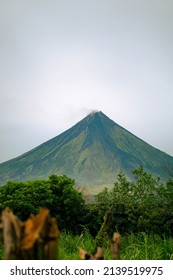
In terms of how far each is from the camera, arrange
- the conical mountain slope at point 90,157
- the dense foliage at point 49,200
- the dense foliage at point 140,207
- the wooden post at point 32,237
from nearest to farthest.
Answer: the wooden post at point 32,237
the dense foliage at point 140,207
the dense foliage at point 49,200
the conical mountain slope at point 90,157

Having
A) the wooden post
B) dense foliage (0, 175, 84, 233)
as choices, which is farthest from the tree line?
the wooden post

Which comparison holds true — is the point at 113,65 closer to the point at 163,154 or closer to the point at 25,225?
the point at 163,154

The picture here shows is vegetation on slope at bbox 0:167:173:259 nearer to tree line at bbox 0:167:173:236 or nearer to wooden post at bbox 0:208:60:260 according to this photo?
tree line at bbox 0:167:173:236

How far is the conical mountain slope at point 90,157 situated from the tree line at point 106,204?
2553cm

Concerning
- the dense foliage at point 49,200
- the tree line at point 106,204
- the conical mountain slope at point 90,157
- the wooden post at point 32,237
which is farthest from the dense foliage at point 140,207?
the conical mountain slope at point 90,157

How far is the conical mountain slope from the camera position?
32375mm

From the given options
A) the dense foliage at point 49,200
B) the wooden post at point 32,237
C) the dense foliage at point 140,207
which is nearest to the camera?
the wooden post at point 32,237

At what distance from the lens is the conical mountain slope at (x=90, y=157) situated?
106 feet

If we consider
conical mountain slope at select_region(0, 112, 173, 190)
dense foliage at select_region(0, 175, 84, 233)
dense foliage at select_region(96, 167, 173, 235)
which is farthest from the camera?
conical mountain slope at select_region(0, 112, 173, 190)

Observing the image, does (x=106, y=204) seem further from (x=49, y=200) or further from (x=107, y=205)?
(x=49, y=200)

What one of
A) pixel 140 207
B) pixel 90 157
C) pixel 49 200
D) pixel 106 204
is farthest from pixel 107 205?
pixel 90 157

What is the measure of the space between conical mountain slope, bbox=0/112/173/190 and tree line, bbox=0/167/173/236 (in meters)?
25.5

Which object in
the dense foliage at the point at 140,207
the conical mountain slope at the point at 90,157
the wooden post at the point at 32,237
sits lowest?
the wooden post at the point at 32,237

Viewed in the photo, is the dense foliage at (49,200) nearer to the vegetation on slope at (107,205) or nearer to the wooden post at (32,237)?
the vegetation on slope at (107,205)
